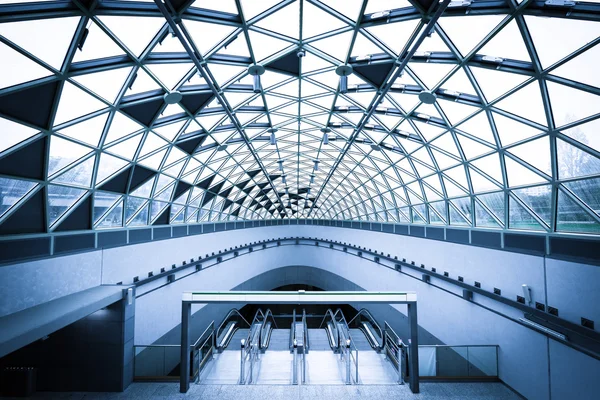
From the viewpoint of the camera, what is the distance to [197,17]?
453 inches

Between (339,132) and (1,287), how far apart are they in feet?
77.1

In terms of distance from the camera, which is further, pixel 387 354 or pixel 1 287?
pixel 387 354

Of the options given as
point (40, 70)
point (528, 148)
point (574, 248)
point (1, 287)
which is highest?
point (40, 70)

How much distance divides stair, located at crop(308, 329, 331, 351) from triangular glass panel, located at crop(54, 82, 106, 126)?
22545mm

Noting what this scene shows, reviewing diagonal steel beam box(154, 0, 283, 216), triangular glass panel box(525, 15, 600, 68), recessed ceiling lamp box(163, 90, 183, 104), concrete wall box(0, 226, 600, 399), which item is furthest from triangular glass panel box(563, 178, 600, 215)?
recessed ceiling lamp box(163, 90, 183, 104)

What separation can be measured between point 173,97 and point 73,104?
452cm

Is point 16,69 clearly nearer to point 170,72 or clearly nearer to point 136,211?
point 170,72

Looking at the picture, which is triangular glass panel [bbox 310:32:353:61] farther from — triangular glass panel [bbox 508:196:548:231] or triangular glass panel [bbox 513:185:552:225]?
triangular glass panel [bbox 508:196:548:231]

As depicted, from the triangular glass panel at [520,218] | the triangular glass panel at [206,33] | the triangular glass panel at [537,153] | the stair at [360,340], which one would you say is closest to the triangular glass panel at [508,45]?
the triangular glass panel at [537,153]

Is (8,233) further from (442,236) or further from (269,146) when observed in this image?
(442,236)

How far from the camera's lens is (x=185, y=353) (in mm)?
16250

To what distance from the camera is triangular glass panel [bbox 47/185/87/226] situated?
17.0m

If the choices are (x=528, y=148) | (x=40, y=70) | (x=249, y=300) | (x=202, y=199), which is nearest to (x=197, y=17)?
(x=40, y=70)

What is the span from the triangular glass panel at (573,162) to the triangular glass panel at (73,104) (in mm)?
22707
